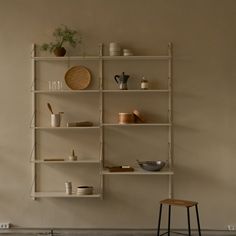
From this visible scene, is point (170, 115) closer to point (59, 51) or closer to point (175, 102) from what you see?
point (175, 102)

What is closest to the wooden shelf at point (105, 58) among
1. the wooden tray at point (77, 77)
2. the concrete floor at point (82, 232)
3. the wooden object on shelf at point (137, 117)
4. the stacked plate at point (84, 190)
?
the wooden tray at point (77, 77)

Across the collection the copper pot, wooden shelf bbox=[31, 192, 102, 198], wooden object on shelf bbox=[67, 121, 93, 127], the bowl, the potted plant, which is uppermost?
the potted plant

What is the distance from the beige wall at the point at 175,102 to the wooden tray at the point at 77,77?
9.1 inches

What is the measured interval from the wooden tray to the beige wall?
23 cm

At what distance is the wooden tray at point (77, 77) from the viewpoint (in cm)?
466

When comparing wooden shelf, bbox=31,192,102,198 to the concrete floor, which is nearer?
wooden shelf, bbox=31,192,102,198

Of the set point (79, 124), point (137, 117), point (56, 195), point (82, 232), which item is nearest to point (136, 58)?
point (137, 117)

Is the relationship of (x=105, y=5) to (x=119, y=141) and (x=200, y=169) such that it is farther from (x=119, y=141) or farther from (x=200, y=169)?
(x=200, y=169)

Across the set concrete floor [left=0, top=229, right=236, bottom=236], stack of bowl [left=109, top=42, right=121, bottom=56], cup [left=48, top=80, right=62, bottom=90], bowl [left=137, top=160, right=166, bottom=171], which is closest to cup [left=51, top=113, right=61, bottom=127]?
cup [left=48, top=80, right=62, bottom=90]

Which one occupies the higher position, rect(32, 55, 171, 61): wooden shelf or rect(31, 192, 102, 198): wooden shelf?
rect(32, 55, 171, 61): wooden shelf

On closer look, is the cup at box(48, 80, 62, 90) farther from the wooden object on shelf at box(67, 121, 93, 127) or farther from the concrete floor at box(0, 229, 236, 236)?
the concrete floor at box(0, 229, 236, 236)

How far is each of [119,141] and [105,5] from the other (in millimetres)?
1437

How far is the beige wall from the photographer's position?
4.65 meters

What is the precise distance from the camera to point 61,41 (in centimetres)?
464
